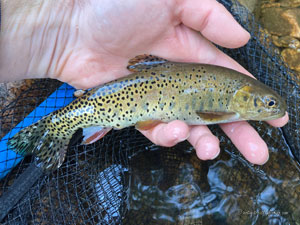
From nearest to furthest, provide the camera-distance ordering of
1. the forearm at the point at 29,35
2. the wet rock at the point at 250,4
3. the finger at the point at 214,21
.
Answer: the finger at the point at 214,21
the forearm at the point at 29,35
the wet rock at the point at 250,4

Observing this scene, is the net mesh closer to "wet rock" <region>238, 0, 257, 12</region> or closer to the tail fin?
the tail fin

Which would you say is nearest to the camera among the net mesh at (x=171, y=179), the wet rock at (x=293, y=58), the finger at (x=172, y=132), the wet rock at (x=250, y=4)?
the finger at (x=172, y=132)

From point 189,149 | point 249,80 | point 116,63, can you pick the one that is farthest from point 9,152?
point 249,80

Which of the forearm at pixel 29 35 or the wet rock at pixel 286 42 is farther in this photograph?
the wet rock at pixel 286 42

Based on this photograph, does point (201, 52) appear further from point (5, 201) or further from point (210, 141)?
point (5, 201)

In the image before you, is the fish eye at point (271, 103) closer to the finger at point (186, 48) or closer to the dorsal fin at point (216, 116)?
the dorsal fin at point (216, 116)

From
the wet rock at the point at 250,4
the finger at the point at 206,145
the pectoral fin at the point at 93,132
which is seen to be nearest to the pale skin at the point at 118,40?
the finger at the point at 206,145
